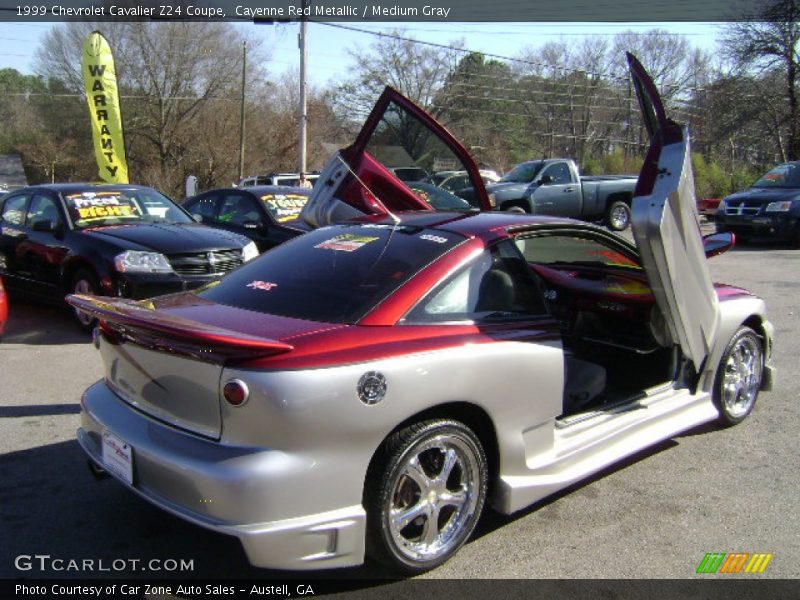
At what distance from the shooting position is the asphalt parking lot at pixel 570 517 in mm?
3152

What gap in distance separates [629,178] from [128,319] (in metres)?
17.7

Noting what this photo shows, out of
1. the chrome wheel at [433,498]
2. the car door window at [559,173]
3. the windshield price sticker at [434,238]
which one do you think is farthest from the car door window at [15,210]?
the car door window at [559,173]

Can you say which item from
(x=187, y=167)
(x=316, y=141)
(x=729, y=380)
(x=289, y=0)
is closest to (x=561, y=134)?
(x=316, y=141)

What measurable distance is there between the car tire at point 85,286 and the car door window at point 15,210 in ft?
4.87

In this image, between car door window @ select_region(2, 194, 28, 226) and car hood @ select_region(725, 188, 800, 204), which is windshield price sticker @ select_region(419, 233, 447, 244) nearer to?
car door window @ select_region(2, 194, 28, 226)

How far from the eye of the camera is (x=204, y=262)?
7289 millimetres

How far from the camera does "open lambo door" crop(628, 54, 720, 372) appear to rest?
11.9 ft

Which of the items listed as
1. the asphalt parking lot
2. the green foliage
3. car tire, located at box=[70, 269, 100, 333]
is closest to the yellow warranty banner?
car tire, located at box=[70, 269, 100, 333]

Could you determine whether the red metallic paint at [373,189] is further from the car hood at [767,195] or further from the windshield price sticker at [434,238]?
the car hood at [767,195]

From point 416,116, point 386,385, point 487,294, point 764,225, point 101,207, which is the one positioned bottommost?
point 386,385

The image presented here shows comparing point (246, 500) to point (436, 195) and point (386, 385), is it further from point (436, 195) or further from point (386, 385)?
point (436, 195)

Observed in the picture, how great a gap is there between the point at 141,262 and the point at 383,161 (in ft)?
11.2

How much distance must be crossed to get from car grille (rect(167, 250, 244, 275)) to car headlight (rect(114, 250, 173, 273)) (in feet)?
0.28

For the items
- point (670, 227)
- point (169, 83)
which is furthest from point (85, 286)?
point (169, 83)
